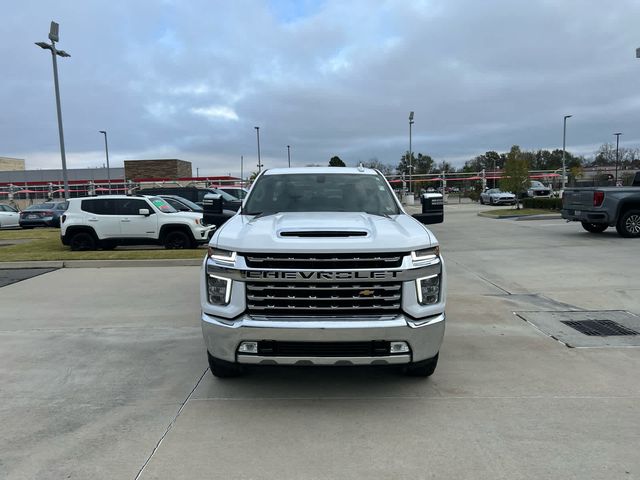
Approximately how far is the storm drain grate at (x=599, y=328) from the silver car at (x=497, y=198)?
3574cm

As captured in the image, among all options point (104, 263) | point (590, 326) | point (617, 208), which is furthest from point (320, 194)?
point (617, 208)

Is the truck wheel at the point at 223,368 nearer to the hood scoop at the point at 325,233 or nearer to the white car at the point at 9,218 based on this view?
the hood scoop at the point at 325,233

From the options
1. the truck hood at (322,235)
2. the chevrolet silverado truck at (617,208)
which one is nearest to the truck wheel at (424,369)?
the truck hood at (322,235)

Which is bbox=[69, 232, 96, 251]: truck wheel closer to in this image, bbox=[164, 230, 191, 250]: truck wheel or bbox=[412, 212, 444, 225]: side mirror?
bbox=[164, 230, 191, 250]: truck wheel

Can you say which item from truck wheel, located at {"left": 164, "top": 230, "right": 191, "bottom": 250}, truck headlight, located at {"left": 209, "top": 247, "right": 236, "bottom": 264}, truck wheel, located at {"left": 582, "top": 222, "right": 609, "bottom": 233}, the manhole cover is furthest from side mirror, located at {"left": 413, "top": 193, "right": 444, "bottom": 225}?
truck wheel, located at {"left": 582, "top": 222, "right": 609, "bottom": 233}

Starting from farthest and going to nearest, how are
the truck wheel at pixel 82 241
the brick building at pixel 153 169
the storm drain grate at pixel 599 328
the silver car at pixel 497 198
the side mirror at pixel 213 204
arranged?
the brick building at pixel 153 169, the silver car at pixel 497 198, the truck wheel at pixel 82 241, the storm drain grate at pixel 599 328, the side mirror at pixel 213 204

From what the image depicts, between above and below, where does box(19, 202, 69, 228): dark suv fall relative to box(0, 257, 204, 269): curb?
above

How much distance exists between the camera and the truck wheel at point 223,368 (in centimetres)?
400

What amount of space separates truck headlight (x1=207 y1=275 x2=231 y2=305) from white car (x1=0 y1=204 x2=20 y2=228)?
25290 mm

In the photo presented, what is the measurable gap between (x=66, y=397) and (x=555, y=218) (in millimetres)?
22909

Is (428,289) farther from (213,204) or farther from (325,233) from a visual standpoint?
(213,204)

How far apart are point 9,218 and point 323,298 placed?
26213 mm

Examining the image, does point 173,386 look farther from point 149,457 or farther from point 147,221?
point 147,221

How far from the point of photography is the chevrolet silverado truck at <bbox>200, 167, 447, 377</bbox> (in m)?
3.72
